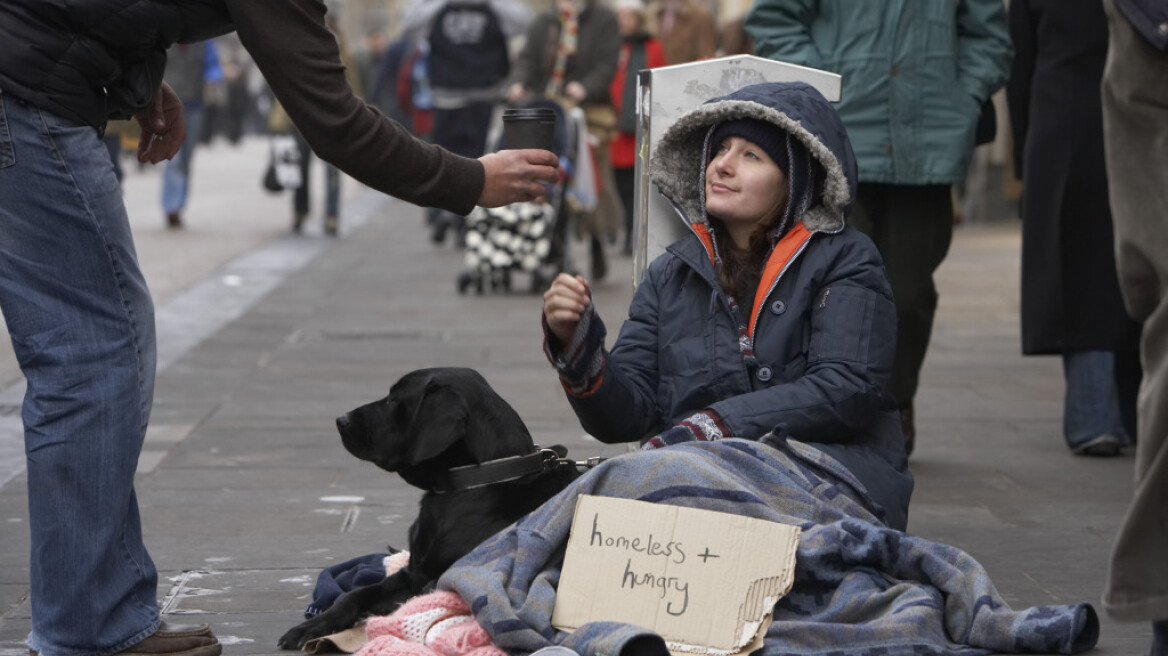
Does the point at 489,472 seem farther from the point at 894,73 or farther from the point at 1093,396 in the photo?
the point at 1093,396

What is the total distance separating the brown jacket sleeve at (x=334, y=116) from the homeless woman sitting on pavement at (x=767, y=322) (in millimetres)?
426

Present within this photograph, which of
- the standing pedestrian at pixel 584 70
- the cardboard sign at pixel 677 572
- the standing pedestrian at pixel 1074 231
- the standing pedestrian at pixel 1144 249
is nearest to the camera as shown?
the standing pedestrian at pixel 1144 249

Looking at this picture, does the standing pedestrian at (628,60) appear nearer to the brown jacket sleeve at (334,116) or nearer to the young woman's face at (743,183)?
the young woman's face at (743,183)

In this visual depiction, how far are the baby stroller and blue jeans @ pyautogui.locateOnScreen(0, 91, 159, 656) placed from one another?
23.9 feet

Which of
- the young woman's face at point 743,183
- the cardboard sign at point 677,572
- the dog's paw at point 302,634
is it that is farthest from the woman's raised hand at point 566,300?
the dog's paw at point 302,634

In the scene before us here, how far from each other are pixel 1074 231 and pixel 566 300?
2.98m

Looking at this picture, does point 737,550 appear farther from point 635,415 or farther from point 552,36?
point 552,36

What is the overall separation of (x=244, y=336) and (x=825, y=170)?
557cm

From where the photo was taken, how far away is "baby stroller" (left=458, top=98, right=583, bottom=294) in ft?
35.4

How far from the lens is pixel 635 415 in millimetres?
4000

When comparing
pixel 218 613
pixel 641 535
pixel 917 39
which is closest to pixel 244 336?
pixel 917 39

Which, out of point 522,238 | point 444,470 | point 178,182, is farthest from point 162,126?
point 178,182

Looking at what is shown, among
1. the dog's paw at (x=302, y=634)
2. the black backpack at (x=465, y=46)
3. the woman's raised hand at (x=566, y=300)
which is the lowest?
the dog's paw at (x=302, y=634)

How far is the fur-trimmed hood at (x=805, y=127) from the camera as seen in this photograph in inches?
155
